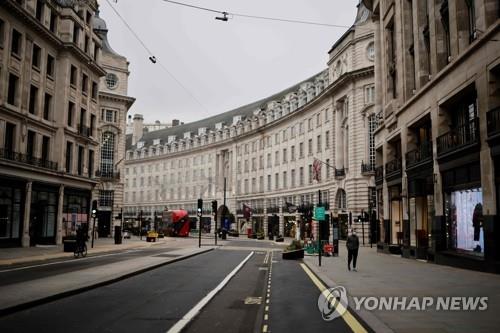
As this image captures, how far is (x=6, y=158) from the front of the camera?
32875 mm

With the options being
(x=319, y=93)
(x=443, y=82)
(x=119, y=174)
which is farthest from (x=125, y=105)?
(x=443, y=82)

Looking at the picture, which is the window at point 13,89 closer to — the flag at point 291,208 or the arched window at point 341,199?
the flag at point 291,208

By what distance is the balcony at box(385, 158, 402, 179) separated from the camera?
32.2 m

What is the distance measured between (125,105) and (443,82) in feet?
175

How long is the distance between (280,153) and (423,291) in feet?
204

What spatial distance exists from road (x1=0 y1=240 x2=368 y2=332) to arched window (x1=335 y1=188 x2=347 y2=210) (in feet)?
126

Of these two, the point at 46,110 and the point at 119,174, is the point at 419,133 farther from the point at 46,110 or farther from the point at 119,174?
the point at 119,174

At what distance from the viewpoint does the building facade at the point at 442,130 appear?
63.7 ft

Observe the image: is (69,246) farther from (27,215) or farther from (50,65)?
(50,65)

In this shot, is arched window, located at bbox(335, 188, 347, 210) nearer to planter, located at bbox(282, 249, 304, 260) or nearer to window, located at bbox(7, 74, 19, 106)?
planter, located at bbox(282, 249, 304, 260)

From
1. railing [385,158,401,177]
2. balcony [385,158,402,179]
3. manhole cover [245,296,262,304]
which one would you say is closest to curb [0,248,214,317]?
manhole cover [245,296,262,304]

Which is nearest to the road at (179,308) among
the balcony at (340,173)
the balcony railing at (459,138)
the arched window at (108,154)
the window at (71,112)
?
the balcony railing at (459,138)

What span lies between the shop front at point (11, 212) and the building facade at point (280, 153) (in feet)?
69.8

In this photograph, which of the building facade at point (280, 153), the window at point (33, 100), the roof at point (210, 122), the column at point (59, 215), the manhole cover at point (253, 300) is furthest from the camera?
the roof at point (210, 122)
